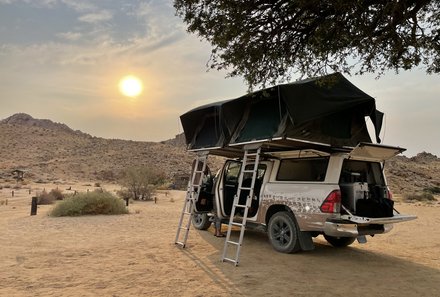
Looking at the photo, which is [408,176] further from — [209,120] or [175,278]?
[175,278]

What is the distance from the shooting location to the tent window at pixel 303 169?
8.37m

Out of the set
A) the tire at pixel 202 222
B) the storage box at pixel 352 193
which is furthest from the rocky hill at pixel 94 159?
the storage box at pixel 352 193

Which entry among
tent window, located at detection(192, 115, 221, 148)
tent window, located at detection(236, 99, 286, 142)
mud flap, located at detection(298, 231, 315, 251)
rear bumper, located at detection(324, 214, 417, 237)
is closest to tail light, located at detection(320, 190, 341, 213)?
rear bumper, located at detection(324, 214, 417, 237)

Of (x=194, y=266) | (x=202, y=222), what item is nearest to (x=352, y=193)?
(x=194, y=266)

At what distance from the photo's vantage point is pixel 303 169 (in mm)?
8812

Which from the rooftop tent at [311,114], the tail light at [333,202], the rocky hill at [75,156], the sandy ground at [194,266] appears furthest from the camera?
the rocky hill at [75,156]

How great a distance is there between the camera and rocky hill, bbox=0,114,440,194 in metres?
53.3

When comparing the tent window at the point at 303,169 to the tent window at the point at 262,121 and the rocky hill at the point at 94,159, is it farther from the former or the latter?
the rocky hill at the point at 94,159

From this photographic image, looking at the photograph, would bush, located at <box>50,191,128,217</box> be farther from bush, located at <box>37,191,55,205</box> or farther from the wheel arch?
the wheel arch

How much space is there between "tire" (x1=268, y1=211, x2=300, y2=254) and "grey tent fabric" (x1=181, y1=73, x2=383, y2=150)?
5.78ft

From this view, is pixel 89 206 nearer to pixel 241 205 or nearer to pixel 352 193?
pixel 241 205

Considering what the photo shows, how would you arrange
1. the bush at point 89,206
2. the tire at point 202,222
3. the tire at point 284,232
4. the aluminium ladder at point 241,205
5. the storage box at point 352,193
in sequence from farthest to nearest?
the bush at point 89,206 < the tire at point 202,222 < the tire at point 284,232 < the storage box at point 352,193 < the aluminium ladder at point 241,205

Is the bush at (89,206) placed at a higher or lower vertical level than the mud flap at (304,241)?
lower

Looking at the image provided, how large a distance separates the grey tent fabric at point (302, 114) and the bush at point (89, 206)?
7.91 metres
